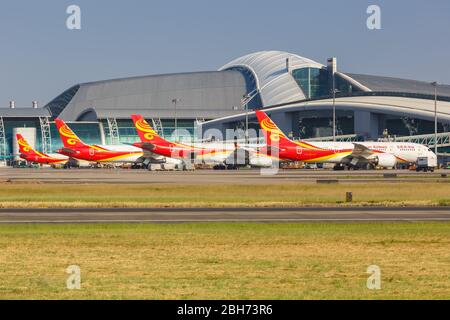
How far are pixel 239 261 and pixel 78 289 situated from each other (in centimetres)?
631

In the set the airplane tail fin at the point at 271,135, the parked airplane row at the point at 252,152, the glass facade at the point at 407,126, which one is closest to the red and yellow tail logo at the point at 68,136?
the parked airplane row at the point at 252,152

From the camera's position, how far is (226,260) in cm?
2553

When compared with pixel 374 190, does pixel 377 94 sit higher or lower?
higher

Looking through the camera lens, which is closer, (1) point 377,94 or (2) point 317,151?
(2) point 317,151

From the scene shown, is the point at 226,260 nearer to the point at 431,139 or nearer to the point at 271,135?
the point at 271,135

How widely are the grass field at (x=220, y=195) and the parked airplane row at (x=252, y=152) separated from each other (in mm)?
41798

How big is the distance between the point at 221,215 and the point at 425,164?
74088 millimetres

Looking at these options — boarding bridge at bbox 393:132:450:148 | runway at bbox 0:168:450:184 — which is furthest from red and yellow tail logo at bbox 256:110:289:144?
boarding bridge at bbox 393:132:450:148

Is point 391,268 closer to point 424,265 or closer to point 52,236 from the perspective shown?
point 424,265

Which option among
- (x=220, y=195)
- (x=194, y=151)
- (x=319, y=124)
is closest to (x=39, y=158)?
(x=194, y=151)

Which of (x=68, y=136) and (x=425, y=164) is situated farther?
(x=68, y=136)

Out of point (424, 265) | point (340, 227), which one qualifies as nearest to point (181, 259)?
point (424, 265)

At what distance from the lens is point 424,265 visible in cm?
2434

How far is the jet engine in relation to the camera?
114 metres
